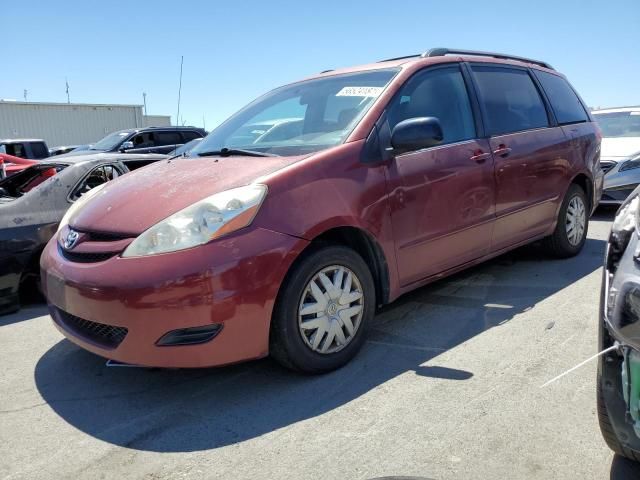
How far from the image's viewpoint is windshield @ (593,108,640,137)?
861cm

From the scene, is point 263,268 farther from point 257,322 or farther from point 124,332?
point 124,332

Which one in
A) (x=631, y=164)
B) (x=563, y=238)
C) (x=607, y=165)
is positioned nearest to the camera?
(x=563, y=238)

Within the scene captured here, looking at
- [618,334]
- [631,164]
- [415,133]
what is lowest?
[618,334]

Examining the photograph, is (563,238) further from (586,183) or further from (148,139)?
(148,139)

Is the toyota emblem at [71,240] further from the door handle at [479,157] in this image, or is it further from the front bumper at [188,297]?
the door handle at [479,157]

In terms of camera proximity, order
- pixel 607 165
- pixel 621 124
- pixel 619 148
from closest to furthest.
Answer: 1. pixel 607 165
2. pixel 619 148
3. pixel 621 124

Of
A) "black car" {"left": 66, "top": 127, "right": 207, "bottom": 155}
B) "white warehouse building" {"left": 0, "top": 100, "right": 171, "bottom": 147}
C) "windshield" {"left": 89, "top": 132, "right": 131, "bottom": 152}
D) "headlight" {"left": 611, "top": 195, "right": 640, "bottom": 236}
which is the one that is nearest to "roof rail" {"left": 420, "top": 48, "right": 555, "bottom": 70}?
"headlight" {"left": 611, "top": 195, "right": 640, "bottom": 236}

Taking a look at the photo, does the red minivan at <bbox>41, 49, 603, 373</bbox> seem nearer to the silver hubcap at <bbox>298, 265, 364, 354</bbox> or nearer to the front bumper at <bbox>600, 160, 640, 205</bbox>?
the silver hubcap at <bbox>298, 265, 364, 354</bbox>

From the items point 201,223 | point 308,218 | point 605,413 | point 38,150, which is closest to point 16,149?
point 38,150

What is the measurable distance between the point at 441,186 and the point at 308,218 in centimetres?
113

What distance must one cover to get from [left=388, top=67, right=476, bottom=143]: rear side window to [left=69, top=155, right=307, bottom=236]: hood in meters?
0.91

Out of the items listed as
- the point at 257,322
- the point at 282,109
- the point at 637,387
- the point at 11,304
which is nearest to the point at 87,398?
the point at 257,322

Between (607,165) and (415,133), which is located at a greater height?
(415,133)

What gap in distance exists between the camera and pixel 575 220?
201 inches
